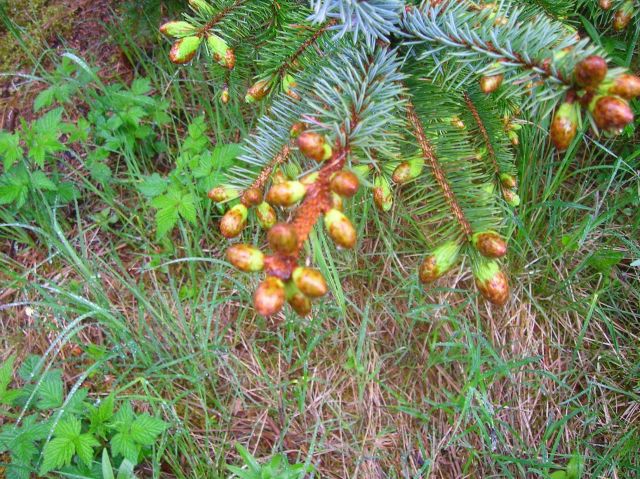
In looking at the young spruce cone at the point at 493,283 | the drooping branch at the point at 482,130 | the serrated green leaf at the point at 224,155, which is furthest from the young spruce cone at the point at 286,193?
the serrated green leaf at the point at 224,155

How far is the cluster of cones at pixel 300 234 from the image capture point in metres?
0.56

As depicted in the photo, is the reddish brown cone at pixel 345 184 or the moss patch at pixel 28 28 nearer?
the reddish brown cone at pixel 345 184

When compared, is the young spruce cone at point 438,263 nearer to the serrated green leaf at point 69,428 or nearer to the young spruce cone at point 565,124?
the young spruce cone at point 565,124

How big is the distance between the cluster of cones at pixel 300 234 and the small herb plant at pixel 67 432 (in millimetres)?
872

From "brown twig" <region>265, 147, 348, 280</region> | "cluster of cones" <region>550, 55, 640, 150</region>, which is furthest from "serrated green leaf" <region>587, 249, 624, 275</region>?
"brown twig" <region>265, 147, 348, 280</region>

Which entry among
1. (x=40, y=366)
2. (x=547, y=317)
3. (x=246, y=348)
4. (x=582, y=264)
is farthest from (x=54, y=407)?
(x=582, y=264)

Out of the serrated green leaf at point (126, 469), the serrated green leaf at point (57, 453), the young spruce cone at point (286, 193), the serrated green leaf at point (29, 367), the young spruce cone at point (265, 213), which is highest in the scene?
the young spruce cone at point (286, 193)

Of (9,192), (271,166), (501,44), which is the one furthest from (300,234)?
(9,192)

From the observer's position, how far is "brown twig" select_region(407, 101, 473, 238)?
79 centimetres

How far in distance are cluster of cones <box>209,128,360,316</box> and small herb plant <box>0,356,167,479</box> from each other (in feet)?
2.86

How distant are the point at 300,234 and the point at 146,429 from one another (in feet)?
3.06

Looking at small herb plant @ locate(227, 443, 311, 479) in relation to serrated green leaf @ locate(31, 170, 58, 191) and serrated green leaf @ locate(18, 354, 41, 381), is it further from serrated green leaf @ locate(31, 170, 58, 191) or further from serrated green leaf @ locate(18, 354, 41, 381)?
serrated green leaf @ locate(31, 170, 58, 191)

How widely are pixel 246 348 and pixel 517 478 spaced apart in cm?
81

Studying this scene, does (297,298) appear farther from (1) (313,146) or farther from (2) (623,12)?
(2) (623,12)
